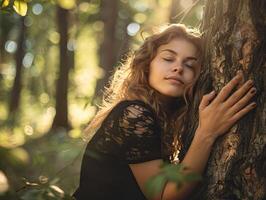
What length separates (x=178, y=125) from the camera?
3.34 meters

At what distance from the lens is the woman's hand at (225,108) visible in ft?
8.84

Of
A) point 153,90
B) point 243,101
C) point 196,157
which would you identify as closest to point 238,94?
point 243,101

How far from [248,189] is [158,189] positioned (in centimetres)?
110

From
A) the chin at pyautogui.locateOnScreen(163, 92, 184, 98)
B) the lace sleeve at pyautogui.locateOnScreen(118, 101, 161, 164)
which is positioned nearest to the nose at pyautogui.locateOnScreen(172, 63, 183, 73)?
the chin at pyautogui.locateOnScreen(163, 92, 184, 98)

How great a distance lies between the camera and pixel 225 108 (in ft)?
9.12

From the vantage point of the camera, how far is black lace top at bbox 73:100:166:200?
9.55 ft

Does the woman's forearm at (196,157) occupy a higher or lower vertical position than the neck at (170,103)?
lower

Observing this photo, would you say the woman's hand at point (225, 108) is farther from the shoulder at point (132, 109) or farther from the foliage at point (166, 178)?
the foliage at point (166, 178)

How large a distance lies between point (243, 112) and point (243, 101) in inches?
2.2

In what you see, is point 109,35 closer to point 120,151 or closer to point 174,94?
point 174,94

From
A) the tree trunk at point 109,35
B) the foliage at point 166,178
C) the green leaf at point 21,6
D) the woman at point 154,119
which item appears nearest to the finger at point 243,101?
the woman at point 154,119

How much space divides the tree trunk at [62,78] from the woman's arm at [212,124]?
7748mm

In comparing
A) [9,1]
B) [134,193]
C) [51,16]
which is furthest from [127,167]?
[51,16]

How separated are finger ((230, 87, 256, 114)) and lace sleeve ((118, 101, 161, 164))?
480 millimetres
